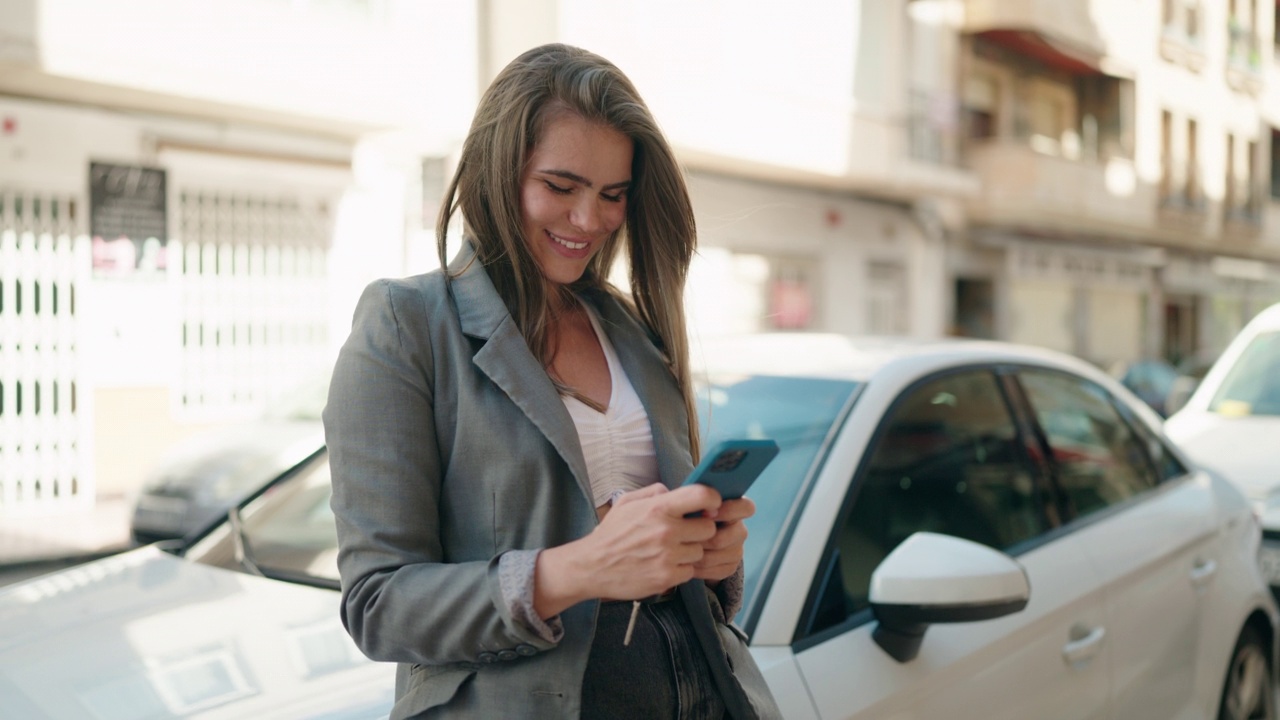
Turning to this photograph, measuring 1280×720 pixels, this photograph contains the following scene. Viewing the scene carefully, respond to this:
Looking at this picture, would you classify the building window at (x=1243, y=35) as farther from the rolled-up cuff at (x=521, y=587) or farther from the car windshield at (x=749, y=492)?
the rolled-up cuff at (x=521, y=587)

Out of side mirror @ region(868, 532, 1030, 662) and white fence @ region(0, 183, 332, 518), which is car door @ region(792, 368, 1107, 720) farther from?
white fence @ region(0, 183, 332, 518)

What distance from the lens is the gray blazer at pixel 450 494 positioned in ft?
4.51

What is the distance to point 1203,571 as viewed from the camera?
344 centimetres

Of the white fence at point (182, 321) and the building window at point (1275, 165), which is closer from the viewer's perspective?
the white fence at point (182, 321)

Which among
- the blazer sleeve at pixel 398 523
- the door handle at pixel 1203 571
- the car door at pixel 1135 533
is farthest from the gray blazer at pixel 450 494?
the door handle at pixel 1203 571

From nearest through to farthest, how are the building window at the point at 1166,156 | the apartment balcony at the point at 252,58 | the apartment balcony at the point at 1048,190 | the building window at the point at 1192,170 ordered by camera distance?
the apartment balcony at the point at 252,58, the apartment balcony at the point at 1048,190, the building window at the point at 1166,156, the building window at the point at 1192,170

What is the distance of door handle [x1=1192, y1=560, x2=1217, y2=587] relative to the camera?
133 inches

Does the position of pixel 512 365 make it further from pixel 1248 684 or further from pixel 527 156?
pixel 1248 684

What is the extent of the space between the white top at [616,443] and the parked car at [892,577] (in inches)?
11.6

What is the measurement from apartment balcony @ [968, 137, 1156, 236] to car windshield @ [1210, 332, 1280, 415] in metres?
12.9

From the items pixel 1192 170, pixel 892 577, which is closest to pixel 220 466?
pixel 892 577

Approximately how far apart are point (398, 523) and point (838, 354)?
69.9 inches

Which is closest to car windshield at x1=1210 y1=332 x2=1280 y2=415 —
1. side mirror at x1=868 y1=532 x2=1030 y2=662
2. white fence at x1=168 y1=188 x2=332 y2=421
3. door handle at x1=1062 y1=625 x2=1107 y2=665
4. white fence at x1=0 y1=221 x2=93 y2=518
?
door handle at x1=1062 y1=625 x2=1107 y2=665

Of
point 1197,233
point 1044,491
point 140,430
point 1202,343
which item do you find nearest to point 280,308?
point 140,430
